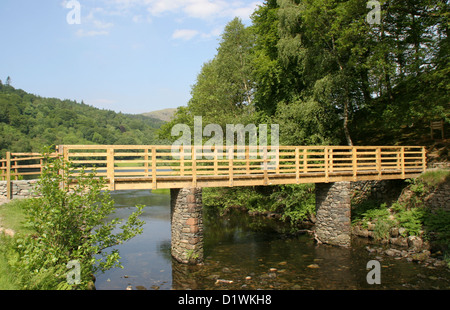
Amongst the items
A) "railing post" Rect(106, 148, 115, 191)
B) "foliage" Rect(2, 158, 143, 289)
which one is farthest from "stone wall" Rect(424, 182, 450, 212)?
"railing post" Rect(106, 148, 115, 191)

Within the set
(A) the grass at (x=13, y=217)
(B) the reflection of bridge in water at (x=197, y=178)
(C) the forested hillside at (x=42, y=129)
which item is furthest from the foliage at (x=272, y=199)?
(C) the forested hillside at (x=42, y=129)

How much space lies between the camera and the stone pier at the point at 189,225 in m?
12.4

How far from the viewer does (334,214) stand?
15.2 metres

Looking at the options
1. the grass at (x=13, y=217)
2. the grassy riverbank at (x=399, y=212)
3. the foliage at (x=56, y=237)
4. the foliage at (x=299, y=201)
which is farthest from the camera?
the foliage at (x=299, y=201)

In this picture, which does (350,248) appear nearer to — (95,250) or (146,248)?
(146,248)

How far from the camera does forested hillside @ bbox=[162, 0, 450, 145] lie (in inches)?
706

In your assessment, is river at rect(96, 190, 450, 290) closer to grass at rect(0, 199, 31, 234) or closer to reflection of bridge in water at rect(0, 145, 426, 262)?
reflection of bridge in water at rect(0, 145, 426, 262)

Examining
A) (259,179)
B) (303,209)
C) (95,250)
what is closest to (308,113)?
(303,209)

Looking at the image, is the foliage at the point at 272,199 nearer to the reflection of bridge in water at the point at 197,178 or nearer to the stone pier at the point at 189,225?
the reflection of bridge in water at the point at 197,178

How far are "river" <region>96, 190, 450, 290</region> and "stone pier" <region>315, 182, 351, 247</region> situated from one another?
50 centimetres

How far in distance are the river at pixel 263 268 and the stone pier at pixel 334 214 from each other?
50cm

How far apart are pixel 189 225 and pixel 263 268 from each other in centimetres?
336

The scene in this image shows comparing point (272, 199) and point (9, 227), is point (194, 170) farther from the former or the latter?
point (272, 199)

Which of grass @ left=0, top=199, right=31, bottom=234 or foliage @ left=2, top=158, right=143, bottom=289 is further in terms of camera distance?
grass @ left=0, top=199, right=31, bottom=234
